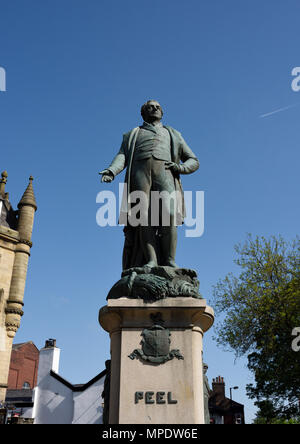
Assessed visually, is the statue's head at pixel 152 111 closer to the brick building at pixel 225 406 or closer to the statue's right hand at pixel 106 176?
the statue's right hand at pixel 106 176

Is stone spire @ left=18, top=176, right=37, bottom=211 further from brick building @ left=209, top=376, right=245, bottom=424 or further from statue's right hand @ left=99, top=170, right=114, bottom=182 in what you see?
statue's right hand @ left=99, top=170, right=114, bottom=182

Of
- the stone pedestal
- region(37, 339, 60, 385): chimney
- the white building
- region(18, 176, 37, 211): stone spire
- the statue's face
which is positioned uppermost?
region(18, 176, 37, 211): stone spire

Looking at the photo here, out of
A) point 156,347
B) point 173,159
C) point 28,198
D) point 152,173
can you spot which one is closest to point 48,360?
point 28,198

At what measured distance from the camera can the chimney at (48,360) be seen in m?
35.5

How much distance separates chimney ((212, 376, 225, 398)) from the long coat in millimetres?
48832

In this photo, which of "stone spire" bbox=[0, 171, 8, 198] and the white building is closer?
the white building

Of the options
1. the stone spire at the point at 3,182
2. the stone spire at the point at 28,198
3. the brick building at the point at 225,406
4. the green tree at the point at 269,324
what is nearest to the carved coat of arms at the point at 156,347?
the green tree at the point at 269,324

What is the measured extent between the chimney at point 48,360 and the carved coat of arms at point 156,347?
31.7 m

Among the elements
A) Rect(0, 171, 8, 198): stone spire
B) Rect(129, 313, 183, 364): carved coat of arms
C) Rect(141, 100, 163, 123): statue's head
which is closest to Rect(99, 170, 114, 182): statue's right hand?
Rect(141, 100, 163, 123): statue's head

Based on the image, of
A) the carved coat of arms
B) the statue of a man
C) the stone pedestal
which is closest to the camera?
the stone pedestal

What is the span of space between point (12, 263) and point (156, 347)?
34.5 m

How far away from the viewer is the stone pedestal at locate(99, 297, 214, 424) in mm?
5723

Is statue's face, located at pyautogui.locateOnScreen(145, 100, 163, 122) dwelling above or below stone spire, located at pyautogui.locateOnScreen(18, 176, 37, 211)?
below

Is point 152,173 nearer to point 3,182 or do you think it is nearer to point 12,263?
point 12,263
